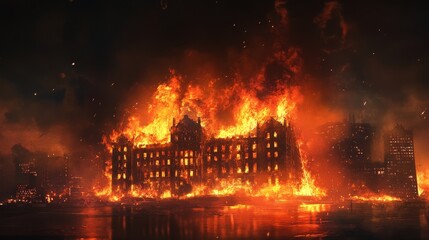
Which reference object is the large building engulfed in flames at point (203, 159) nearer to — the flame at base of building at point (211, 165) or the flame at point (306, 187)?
the flame at base of building at point (211, 165)

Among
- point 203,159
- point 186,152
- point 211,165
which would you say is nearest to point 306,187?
point 211,165

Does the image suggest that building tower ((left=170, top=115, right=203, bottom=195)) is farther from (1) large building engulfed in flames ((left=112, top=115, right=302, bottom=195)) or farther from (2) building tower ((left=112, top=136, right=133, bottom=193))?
(2) building tower ((left=112, top=136, right=133, bottom=193))

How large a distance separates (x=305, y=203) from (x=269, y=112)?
35116mm

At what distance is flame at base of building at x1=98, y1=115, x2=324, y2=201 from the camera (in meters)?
148

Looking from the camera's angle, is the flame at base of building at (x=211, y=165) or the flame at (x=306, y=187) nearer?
the flame at (x=306, y=187)

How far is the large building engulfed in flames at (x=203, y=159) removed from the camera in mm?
150500

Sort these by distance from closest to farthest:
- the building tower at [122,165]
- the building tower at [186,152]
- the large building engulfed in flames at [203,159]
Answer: the large building engulfed in flames at [203,159], the building tower at [186,152], the building tower at [122,165]

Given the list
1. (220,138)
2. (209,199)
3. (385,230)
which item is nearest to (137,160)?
(220,138)

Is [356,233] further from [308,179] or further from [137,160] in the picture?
[137,160]

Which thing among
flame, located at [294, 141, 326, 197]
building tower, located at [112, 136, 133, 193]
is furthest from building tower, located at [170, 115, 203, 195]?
flame, located at [294, 141, 326, 197]

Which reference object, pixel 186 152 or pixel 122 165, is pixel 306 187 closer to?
pixel 186 152

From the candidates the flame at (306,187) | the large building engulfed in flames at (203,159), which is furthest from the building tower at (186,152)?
the flame at (306,187)

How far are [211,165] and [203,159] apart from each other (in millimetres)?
4102

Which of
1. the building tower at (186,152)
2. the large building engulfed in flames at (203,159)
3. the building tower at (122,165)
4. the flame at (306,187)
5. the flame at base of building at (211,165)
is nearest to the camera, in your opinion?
the flame at (306,187)
